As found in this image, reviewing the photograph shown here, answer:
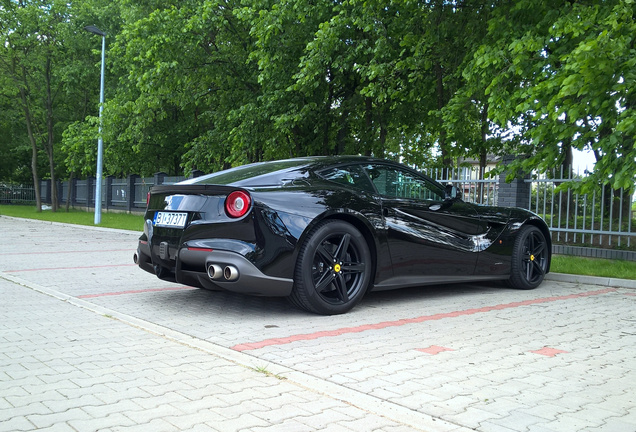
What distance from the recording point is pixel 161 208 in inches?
231

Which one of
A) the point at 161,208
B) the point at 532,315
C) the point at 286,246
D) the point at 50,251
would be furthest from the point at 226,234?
the point at 50,251

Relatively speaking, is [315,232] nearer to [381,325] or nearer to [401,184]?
[381,325]

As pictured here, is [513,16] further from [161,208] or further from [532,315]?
[161,208]

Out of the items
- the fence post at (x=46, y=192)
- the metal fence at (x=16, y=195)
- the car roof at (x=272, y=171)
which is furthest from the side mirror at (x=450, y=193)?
the metal fence at (x=16, y=195)

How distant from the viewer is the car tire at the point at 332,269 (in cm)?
538

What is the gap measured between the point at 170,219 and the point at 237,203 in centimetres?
81

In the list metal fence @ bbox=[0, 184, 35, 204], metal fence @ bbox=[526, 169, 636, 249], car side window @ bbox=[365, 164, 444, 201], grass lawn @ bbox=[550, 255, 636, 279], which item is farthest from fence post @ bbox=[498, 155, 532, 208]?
metal fence @ bbox=[0, 184, 35, 204]

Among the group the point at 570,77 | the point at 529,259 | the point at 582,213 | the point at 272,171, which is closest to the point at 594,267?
the point at 582,213

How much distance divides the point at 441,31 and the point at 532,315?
9.80m

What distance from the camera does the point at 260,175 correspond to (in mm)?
5680

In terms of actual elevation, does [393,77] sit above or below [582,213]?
above

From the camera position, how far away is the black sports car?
5223mm

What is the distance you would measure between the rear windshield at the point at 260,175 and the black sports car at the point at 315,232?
1cm

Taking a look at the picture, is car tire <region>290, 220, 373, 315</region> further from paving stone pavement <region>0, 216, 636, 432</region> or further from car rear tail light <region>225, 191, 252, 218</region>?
car rear tail light <region>225, 191, 252, 218</region>
